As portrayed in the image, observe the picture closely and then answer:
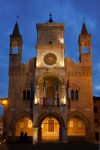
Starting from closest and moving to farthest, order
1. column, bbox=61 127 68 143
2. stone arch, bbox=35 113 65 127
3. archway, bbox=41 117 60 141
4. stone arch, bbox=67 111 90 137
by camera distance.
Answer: column, bbox=61 127 68 143 < stone arch, bbox=35 113 65 127 < stone arch, bbox=67 111 90 137 < archway, bbox=41 117 60 141

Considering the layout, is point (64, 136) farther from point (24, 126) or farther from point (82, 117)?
point (24, 126)

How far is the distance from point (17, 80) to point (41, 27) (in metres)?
8.46

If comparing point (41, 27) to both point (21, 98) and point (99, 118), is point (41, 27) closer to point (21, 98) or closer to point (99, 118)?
point (21, 98)

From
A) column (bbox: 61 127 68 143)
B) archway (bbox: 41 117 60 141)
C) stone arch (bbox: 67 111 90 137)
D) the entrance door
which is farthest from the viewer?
archway (bbox: 41 117 60 141)

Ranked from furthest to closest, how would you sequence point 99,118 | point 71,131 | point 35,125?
point 99,118
point 71,131
point 35,125

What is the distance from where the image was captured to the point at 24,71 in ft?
145

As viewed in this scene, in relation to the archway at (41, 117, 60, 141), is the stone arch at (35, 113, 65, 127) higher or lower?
higher

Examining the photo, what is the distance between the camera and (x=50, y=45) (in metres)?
44.3

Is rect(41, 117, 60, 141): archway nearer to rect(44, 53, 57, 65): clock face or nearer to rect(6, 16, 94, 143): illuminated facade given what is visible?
rect(6, 16, 94, 143): illuminated facade

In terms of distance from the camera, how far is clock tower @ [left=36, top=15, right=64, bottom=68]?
43.5 metres

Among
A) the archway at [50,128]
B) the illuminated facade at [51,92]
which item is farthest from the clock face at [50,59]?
the archway at [50,128]

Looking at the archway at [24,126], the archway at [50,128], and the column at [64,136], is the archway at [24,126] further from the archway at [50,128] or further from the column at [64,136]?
the column at [64,136]

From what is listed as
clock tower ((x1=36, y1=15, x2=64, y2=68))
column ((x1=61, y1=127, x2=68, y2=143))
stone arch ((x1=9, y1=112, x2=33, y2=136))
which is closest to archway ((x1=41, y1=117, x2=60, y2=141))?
stone arch ((x1=9, y1=112, x2=33, y2=136))

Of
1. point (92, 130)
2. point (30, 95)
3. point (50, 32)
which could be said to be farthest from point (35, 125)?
point (50, 32)
